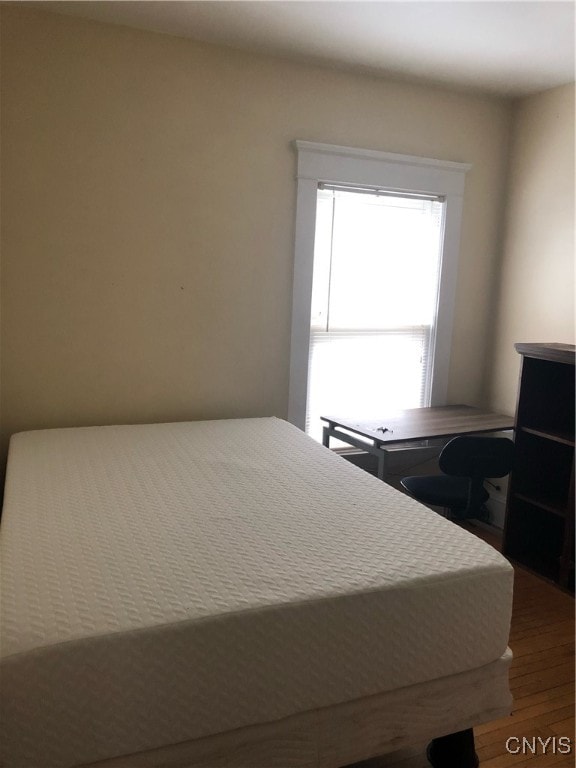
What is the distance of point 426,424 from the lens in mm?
3391

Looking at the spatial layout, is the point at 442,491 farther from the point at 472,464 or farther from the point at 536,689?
the point at 536,689

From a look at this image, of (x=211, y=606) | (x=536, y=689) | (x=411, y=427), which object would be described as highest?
(x=411, y=427)

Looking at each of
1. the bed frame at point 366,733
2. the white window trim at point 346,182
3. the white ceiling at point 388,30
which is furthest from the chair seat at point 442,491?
the white ceiling at point 388,30

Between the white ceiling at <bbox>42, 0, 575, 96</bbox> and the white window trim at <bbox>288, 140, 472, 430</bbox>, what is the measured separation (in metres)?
0.47

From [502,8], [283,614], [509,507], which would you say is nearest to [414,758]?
[283,614]

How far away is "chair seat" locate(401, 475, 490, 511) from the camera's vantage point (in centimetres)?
295

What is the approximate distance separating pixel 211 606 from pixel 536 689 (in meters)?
1.52

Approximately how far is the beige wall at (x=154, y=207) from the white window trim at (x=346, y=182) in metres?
0.06

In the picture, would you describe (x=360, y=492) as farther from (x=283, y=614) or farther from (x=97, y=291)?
(x=97, y=291)

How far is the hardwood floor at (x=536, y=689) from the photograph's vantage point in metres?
1.94

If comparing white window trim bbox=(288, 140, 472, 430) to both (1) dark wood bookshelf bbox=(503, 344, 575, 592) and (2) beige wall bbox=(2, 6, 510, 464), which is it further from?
(1) dark wood bookshelf bbox=(503, 344, 575, 592)

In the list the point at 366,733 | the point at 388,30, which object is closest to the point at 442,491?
the point at 366,733

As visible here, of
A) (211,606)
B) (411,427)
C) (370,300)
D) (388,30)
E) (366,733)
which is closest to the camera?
(211,606)

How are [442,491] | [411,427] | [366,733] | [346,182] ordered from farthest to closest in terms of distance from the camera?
[346,182], [411,427], [442,491], [366,733]
